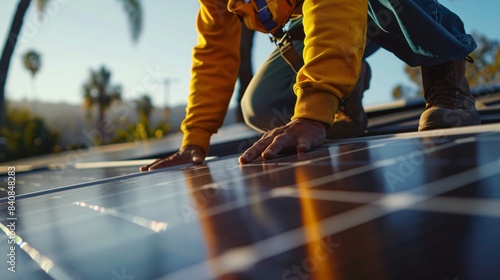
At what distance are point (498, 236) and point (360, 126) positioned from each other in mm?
2132

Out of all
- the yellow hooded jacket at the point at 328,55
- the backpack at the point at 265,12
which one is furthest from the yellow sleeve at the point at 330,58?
the backpack at the point at 265,12

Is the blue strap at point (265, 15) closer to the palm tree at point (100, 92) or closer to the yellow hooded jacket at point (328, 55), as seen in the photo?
the yellow hooded jacket at point (328, 55)

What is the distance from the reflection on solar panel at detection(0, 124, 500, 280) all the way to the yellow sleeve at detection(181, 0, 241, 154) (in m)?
1.21

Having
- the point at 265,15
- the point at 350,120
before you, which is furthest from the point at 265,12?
the point at 350,120

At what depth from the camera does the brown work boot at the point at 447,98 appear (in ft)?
6.10

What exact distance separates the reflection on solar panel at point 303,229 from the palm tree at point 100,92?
30.0m

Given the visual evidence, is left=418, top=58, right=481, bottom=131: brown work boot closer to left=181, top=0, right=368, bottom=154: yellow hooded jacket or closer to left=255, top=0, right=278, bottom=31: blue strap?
left=181, top=0, right=368, bottom=154: yellow hooded jacket

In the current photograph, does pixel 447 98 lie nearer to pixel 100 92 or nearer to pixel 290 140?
pixel 290 140

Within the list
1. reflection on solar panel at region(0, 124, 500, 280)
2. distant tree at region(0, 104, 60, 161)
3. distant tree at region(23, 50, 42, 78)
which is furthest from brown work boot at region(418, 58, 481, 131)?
distant tree at region(23, 50, 42, 78)

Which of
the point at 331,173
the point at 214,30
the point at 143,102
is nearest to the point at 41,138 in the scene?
the point at 143,102

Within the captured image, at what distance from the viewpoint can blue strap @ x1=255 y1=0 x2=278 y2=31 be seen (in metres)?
1.79

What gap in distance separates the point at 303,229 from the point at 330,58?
99cm

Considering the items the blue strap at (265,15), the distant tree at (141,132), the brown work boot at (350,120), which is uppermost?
the distant tree at (141,132)

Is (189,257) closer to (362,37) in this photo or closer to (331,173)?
(331,173)
